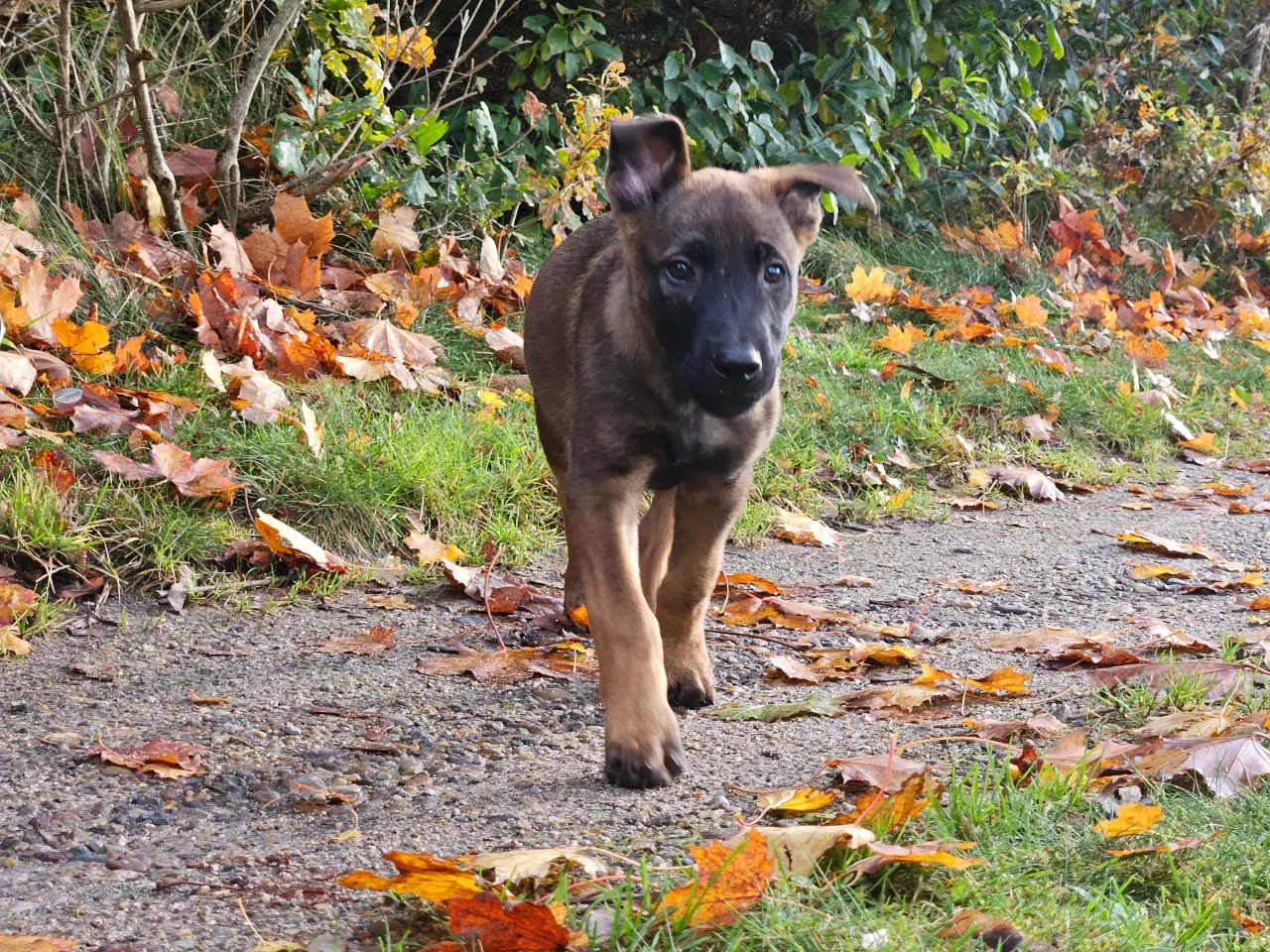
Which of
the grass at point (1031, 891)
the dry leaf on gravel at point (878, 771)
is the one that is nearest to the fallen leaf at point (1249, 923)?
the grass at point (1031, 891)

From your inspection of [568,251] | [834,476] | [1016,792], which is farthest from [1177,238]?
[1016,792]

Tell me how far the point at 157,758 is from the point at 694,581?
138 centimetres

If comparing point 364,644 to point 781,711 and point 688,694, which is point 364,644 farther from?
point 781,711

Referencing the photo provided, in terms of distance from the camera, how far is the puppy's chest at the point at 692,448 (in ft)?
11.1

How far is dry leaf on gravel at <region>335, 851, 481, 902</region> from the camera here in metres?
1.98

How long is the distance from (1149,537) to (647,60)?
5105 mm

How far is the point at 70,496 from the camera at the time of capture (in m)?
4.19

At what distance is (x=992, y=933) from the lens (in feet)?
6.31

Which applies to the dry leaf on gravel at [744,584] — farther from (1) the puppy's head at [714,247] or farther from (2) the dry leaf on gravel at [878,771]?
(2) the dry leaf on gravel at [878,771]

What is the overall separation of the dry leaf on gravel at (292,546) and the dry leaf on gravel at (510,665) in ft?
2.40

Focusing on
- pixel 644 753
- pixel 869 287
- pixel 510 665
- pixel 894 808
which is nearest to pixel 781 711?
pixel 644 753

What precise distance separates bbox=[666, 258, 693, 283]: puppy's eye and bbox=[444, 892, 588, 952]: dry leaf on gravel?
1791 millimetres

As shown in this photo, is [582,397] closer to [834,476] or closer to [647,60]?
[834,476]

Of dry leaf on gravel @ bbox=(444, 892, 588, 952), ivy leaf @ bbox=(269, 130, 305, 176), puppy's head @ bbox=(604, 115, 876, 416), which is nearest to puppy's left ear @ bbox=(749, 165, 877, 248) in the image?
puppy's head @ bbox=(604, 115, 876, 416)
